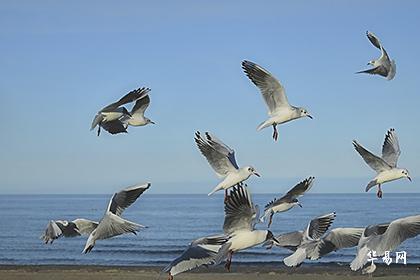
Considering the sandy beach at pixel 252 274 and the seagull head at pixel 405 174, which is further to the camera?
the sandy beach at pixel 252 274

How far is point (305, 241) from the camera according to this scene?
13.3m

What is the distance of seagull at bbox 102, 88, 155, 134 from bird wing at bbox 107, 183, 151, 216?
132 centimetres

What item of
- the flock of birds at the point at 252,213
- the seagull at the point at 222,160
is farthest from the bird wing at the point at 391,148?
the seagull at the point at 222,160

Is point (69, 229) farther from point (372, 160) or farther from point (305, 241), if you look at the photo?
point (372, 160)

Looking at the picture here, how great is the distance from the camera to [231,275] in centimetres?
2436

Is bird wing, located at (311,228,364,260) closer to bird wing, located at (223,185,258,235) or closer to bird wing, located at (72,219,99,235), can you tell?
bird wing, located at (223,185,258,235)

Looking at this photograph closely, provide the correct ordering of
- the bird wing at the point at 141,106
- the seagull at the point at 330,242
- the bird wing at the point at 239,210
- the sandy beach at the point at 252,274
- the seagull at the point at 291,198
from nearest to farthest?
1. the bird wing at the point at 239,210
2. the seagull at the point at 330,242
3. the seagull at the point at 291,198
4. the bird wing at the point at 141,106
5. the sandy beach at the point at 252,274

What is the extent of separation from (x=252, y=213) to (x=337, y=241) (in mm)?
2248

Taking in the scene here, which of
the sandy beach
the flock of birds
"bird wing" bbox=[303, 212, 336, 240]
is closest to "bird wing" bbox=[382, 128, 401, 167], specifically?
the flock of birds

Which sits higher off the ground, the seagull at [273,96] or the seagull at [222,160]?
the seagull at [273,96]

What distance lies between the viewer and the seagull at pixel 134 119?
14047mm

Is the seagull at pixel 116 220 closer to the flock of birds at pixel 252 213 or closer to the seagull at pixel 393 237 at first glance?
Answer: the flock of birds at pixel 252 213

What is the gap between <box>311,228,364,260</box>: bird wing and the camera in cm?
1298

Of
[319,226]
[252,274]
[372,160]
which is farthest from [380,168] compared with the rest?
[252,274]
